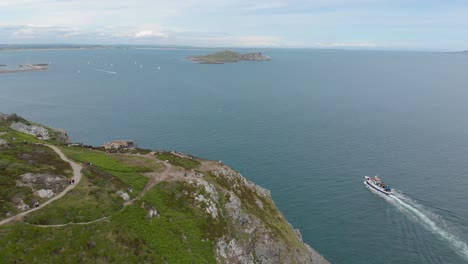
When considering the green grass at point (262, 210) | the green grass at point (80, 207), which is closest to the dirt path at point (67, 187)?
the green grass at point (80, 207)

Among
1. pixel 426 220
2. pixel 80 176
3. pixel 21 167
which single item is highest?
pixel 21 167

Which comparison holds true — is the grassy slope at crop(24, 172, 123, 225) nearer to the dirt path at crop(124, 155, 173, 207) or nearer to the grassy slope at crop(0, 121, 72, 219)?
the grassy slope at crop(0, 121, 72, 219)

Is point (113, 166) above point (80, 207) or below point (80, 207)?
above

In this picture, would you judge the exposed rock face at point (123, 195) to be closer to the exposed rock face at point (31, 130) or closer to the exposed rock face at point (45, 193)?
the exposed rock face at point (45, 193)

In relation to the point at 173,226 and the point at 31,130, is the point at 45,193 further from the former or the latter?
the point at 31,130

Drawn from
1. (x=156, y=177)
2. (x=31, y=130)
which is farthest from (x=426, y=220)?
(x=31, y=130)

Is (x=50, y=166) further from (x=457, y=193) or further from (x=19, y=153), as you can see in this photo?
(x=457, y=193)
